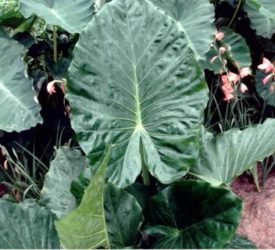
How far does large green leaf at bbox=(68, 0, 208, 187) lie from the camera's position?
5.08 feet

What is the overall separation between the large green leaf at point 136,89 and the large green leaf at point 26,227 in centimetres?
21

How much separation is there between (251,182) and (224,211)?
2.02 feet

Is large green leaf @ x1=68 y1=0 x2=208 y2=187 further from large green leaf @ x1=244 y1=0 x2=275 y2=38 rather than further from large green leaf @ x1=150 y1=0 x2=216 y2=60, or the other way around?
large green leaf @ x1=244 y1=0 x2=275 y2=38

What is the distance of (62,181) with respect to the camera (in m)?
1.69

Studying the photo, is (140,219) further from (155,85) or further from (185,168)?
(155,85)

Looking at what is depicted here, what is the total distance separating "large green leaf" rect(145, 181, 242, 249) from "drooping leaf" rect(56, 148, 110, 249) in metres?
0.19

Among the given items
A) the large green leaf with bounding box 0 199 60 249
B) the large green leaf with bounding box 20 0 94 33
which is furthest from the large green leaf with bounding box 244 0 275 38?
the large green leaf with bounding box 0 199 60 249

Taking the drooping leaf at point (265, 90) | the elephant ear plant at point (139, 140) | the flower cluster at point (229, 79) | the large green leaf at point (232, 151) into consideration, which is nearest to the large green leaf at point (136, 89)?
the elephant ear plant at point (139, 140)

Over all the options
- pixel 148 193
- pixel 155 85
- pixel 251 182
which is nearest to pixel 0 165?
pixel 148 193

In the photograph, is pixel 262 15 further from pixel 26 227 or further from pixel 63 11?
pixel 26 227

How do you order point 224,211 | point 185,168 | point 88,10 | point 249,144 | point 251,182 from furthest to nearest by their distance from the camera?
1. point 88,10
2. point 251,182
3. point 249,144
4. point 185,168
5. point 224,211

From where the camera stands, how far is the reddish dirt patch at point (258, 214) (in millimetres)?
1755

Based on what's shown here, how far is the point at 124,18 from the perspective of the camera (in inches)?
62.1

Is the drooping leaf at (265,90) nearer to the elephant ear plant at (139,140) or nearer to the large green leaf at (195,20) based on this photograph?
the large green leaf at (195,20)
